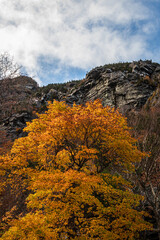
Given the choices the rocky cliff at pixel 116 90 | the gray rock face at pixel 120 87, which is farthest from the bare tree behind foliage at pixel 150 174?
the gray rock face at pixel 120 87

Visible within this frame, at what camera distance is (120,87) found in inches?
1987

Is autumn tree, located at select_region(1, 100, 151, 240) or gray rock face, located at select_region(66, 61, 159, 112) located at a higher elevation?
gray rock face, located at select_region(66, 61, 159, 112)

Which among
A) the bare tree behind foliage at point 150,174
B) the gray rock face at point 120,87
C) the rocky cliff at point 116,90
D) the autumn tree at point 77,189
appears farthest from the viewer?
the gray rock face at point 120,87

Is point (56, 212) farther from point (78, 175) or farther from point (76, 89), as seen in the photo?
point (76, 89)

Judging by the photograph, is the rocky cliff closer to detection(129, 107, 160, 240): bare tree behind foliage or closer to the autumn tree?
detection(129, 107, 160, 240): bare tree behind foliage

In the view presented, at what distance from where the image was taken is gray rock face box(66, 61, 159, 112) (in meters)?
45.3

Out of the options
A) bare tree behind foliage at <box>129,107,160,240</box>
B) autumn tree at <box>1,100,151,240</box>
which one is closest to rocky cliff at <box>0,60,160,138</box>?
bare tree behind foliage at <box>129,107,160,240</box>

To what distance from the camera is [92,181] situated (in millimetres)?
8125

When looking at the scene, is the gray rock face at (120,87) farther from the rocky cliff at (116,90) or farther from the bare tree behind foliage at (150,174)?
the bare tree behind foliage at (150,174)

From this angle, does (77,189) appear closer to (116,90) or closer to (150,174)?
(150,174)

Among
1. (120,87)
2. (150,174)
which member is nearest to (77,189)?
(150,174)

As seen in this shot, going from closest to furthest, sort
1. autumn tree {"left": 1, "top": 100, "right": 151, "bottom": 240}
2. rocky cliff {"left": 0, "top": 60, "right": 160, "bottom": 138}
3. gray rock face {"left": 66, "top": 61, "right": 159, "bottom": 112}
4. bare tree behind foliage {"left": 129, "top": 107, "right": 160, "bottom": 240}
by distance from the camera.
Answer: autumn tree {"left": 1, "top": 100, "right": 151, "bottom": 240} → bare tree behind foliage {"left": 129, "top": 107, "right": 160, "bottom": 240} → rocky cliff {"left": 0, "top": 60, "right": 160, "bottom": 138} → gray rock face {"left": 66, "top": 61, "right": 159, "bottom": 112}

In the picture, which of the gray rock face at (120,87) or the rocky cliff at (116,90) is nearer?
the rocky cliff at (116,90)

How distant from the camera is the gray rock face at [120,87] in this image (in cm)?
4528
